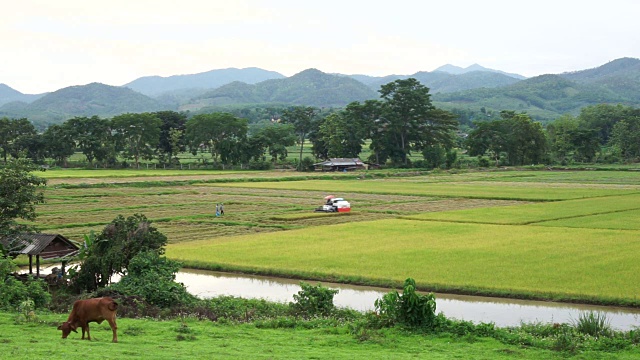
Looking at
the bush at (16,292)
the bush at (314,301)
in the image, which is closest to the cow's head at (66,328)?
the bush at (16,292)

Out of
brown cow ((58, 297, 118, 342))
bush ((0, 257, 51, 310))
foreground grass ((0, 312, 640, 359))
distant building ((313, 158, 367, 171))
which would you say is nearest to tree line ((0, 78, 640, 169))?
distant building ((313, 158, 367, 171))

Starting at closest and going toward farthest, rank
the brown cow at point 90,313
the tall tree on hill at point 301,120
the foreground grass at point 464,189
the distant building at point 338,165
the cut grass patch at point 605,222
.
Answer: the brown cow at point 90,313
the cut grass patch at point 605,222
the foreground grass at point 464,189
the distant building at point 338,165
the tall tree on hill at point 301,120

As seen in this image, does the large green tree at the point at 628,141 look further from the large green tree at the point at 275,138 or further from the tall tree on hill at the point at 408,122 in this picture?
the large green tree at the point at 275,138

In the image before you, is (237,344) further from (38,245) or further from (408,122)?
(408,122)

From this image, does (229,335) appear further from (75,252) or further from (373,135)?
(373,135)

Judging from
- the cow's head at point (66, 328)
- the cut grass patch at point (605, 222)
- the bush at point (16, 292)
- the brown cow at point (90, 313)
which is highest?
the brown cow at point (90, 313)

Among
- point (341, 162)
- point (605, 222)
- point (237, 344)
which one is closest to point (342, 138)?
point (341, 162)

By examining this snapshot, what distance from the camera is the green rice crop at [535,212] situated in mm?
34875

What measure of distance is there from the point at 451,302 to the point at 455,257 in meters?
5.54

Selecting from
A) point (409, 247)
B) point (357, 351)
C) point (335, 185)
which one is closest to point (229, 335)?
point (357, 351)

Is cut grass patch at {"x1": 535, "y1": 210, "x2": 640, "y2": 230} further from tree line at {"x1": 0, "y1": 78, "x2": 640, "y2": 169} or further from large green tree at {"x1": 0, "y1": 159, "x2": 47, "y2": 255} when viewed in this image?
tree line at {"x1": 0, "y1": 78, "x2": 640, "y2": 169}

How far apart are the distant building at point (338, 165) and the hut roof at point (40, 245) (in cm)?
6720

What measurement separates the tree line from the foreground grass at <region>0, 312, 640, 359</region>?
72692 millimetres

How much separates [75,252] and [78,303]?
28.9ft
